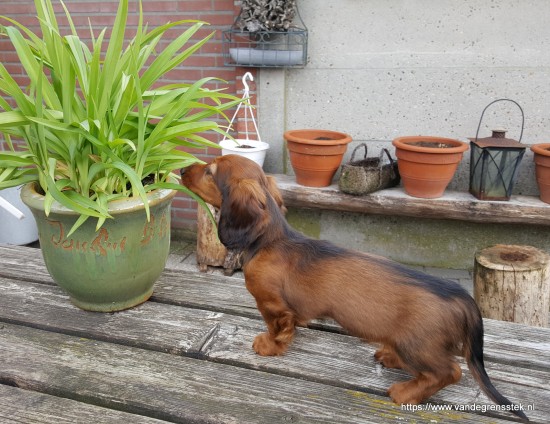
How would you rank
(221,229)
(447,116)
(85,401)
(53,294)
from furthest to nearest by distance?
(447,116) → (53,294) → (221,229) → (85,401)

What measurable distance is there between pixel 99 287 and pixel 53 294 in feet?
1.03

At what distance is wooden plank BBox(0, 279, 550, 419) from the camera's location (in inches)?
52.2

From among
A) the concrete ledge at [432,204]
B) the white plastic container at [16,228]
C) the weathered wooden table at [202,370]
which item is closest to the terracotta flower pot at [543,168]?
the concrete ledge at [432,204]

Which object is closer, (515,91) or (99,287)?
(99,287)

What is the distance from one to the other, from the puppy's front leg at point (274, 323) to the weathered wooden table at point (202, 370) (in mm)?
31

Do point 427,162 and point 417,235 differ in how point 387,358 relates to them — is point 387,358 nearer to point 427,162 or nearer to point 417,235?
point 427,162

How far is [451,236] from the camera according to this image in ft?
13.7

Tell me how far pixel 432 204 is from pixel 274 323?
2.51 metres

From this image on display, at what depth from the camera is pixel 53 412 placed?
1.19 meters

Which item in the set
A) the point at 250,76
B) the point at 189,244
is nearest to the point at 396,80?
the point at 250,76

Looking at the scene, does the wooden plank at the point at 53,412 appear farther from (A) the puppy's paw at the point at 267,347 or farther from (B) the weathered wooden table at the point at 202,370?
(A) the puppy's paw at the point at 267,347

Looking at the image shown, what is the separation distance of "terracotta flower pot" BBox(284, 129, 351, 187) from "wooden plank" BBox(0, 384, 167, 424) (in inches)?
109

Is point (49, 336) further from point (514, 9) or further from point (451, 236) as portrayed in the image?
point (514, 9)

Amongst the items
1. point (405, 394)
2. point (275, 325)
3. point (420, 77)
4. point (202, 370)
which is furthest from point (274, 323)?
point (420, 77)
